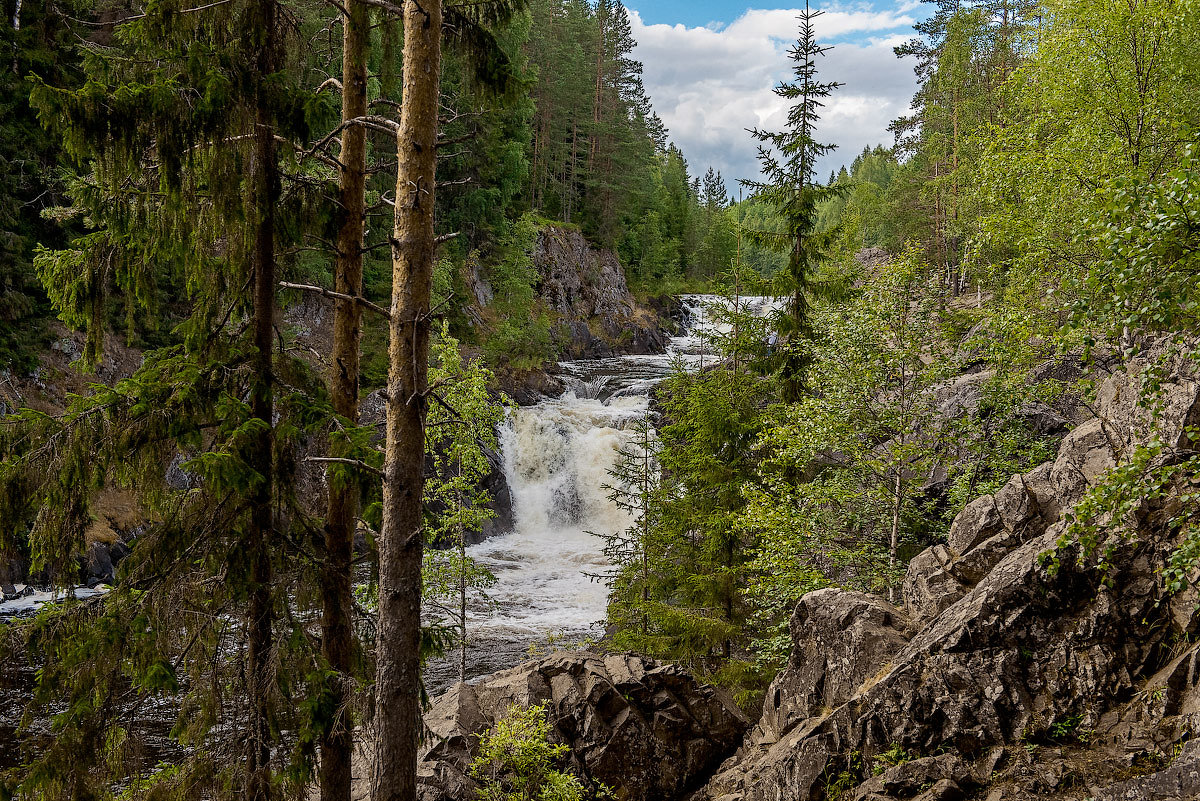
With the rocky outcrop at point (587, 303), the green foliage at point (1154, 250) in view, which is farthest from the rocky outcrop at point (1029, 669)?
the rocky outcrop at point (587, 303)

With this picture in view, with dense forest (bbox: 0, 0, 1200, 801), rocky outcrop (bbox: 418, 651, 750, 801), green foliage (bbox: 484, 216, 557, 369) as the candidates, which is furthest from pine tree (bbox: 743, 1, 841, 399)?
green foliage (bbox: 484, 216, 557, 369)

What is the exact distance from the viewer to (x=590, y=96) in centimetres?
5231

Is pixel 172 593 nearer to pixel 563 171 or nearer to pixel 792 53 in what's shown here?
pixel 792 53

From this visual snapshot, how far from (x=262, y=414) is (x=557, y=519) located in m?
20.9

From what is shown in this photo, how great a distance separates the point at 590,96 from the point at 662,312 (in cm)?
1744

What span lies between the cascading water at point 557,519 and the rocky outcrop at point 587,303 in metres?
7.20

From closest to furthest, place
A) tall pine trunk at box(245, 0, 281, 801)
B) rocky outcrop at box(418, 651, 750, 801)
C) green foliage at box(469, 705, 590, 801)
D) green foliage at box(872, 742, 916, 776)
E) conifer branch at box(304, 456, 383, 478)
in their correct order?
conifer branch at box(304, 456, 383, 478)
tall pine trunk at box(245, 0, 281, 801)
green foliage at box(872, 742, 916, 776)
green foliage at box(469, 705, 590, 801)
rocky outcrop at box(418, 651, 750, 801)

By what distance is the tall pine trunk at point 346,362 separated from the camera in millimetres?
6152

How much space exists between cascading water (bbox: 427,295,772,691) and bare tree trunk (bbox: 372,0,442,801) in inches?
377

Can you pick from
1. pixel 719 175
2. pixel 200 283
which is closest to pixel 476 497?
pixel 200 283

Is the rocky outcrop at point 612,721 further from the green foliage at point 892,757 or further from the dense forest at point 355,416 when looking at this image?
the green foliage at point 892,757

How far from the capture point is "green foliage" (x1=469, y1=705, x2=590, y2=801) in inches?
344

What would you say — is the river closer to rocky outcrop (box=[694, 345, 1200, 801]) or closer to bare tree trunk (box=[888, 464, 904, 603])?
bare tree trunk (box=[888, 464, 904, 603])

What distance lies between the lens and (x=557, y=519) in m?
26.3
